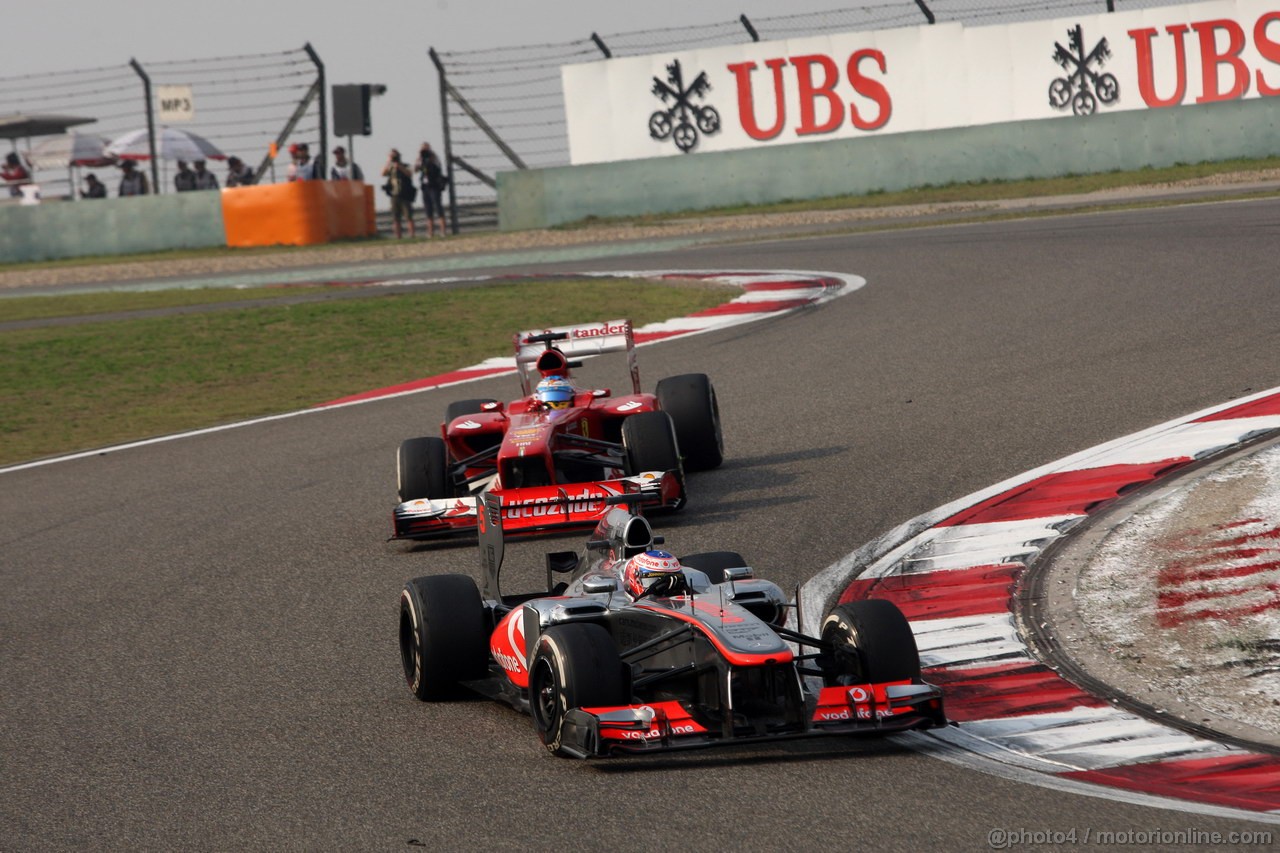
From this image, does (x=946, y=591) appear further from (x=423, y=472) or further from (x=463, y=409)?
(x=463, y=409)

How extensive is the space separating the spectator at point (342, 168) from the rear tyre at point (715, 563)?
973 inches

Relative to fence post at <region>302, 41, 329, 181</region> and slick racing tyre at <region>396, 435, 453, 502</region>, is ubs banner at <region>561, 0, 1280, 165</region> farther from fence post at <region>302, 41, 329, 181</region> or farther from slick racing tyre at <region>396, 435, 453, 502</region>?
slick racing tyre at <region>396, 435, 453, 502</region>

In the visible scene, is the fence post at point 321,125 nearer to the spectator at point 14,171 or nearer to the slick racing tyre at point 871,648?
the spectator at point 14,171

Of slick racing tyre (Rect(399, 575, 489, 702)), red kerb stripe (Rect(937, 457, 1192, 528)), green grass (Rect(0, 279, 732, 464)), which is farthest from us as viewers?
green grass (Rect(0, 279, 732, 464))

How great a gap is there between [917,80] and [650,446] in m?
21.8

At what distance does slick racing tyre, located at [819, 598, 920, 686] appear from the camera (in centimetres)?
545

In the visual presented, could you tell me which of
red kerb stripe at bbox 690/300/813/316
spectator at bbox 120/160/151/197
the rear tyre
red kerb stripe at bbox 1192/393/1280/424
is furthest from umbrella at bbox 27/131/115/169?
the rear tyre

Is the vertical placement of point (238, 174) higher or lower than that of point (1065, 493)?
higher

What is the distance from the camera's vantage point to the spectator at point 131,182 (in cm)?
3095

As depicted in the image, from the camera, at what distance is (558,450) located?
942 cm

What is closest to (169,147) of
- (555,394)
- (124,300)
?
(124,300)

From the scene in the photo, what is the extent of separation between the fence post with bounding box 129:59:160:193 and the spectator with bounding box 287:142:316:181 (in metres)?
2.40

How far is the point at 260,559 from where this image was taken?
859 cm

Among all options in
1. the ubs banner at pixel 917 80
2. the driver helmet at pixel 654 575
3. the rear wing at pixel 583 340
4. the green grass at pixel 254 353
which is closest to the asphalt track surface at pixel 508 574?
the driver helmet at pixel 654 575
